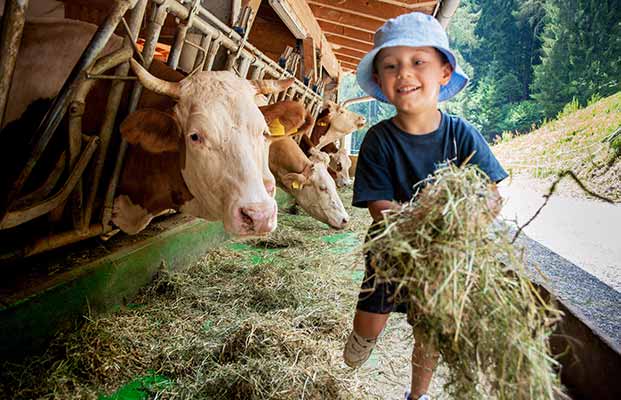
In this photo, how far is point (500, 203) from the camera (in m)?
1.34

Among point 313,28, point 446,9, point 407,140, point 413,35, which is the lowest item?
point 407,140

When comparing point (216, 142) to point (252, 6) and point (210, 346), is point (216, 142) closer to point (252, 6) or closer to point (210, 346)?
point (210, 346)

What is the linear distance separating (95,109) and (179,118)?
71 cm

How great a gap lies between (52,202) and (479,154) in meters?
2.25

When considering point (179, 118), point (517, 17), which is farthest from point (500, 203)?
point (517, 17)

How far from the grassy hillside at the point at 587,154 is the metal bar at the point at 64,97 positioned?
11.7ft

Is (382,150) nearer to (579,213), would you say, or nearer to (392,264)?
(392,264)

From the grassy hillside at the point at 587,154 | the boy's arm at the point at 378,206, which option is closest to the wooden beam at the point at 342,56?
the grassy hillside at the point at 587,154

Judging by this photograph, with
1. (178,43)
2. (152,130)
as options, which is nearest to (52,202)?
(152,130)

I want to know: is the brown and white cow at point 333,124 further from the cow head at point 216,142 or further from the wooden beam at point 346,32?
the cow head at point 216,142

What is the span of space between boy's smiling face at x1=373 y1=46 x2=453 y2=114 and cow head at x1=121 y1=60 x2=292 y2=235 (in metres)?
0.89

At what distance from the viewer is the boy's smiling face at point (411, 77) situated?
1.71 m

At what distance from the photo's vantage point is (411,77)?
1712 mm

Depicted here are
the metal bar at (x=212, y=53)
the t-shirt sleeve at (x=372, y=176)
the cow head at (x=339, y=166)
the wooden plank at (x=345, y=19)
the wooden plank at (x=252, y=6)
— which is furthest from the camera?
the cow head at (x=339, y=166)
